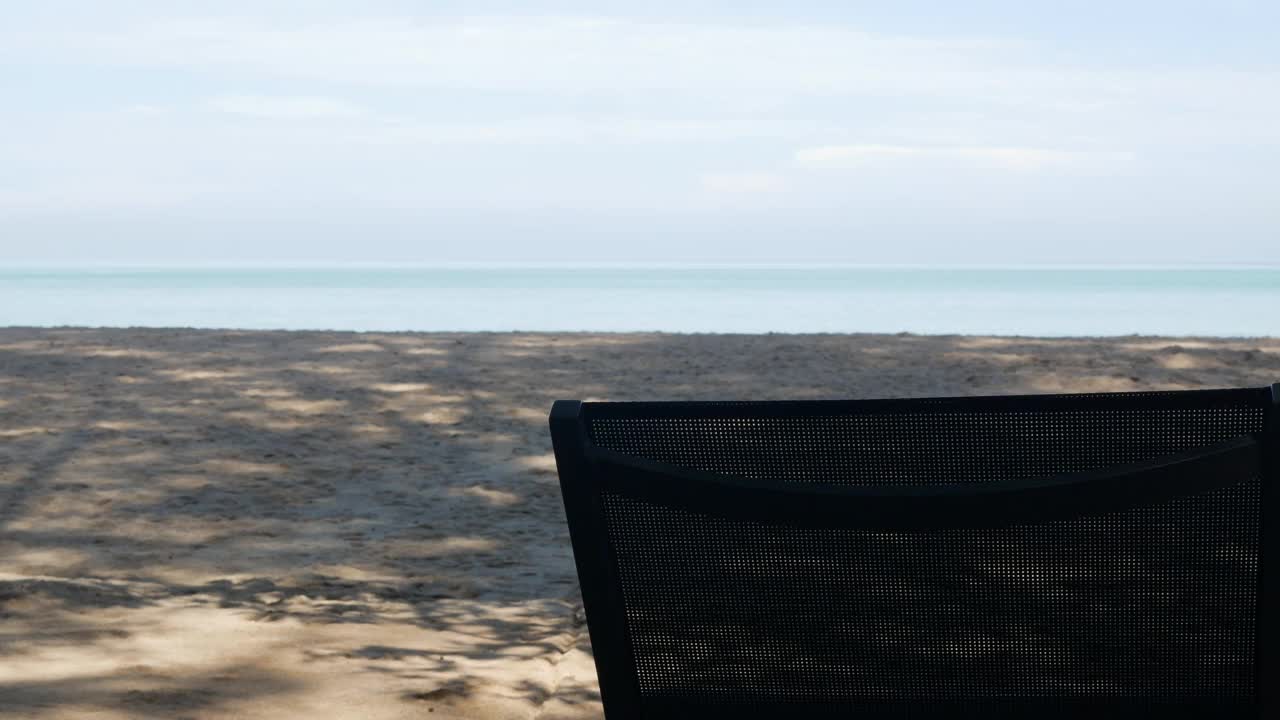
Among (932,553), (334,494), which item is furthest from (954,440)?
(334,494)

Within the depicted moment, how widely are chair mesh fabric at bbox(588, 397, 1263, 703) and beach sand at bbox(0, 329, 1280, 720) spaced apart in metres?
1.50

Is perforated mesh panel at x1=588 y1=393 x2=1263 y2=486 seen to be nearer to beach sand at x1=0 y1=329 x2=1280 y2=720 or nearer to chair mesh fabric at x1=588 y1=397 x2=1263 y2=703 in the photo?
chair mesh fabric at x1=588 y1=397 x2=1263 y2=703

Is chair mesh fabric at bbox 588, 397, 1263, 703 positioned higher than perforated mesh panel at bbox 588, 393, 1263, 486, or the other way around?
perforated mesh panel at bbox 588, 393, 1263, 486

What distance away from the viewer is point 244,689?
10.00 ft

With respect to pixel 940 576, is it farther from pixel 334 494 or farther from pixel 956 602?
pixel 334 494

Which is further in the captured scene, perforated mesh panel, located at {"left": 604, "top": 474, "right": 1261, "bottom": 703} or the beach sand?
the beach sand

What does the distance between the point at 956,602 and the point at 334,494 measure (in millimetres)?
4768

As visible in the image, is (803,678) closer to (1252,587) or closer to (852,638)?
(852,638)

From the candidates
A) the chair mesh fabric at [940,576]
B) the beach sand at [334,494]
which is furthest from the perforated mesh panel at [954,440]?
the beach sand at [334,494]

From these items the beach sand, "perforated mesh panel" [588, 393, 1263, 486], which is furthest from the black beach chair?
the beach sand

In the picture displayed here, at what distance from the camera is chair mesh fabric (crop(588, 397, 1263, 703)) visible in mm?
Answer: 1421

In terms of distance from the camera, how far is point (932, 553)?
149 centimetres

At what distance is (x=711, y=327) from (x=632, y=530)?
26.2m

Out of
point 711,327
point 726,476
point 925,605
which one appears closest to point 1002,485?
point 925,605
